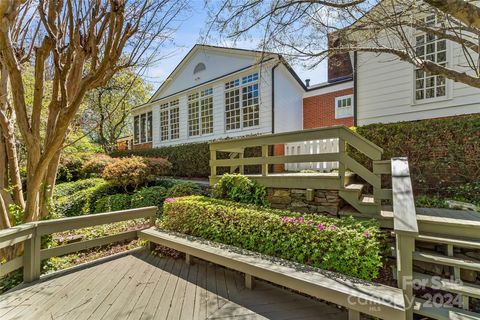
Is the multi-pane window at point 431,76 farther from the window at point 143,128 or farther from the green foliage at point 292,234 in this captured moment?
the window at point 143,128

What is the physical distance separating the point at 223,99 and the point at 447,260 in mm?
10318

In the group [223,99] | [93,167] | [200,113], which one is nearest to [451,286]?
[223,99]

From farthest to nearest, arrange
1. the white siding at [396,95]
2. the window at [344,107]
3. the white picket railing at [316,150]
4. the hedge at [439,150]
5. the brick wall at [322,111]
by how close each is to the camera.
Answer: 1. the brick wall at [322,111]
2. the window at [344,107]
3. the white picket railing at [316,150]
4. the white siding at [396,95]
5. the hedge at [439,150]

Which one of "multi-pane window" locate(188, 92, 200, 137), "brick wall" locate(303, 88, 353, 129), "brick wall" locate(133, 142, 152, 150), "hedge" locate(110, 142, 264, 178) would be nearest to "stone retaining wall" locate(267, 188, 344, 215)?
"hedge" locate(110, 142, 264, 178)

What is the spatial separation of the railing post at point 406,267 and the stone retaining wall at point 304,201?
153cm

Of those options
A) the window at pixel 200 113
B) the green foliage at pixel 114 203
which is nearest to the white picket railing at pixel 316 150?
the green foliage at pixel 114 203

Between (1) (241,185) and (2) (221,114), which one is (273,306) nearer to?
(1) (241,185)

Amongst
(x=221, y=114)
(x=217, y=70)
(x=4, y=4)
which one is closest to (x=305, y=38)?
(x=4, y=4)

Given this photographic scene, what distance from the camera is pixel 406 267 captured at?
244 centimetres

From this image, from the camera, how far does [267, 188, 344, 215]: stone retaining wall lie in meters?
4.02

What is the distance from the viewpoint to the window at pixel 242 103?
34.3 feet

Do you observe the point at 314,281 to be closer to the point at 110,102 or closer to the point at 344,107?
the point at 344,107

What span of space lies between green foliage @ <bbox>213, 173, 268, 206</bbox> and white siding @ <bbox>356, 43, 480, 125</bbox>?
174 inches

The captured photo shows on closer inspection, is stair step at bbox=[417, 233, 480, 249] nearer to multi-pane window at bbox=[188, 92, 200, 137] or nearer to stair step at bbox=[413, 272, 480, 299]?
stair step at bbox=[413, 272, 480, 299]
